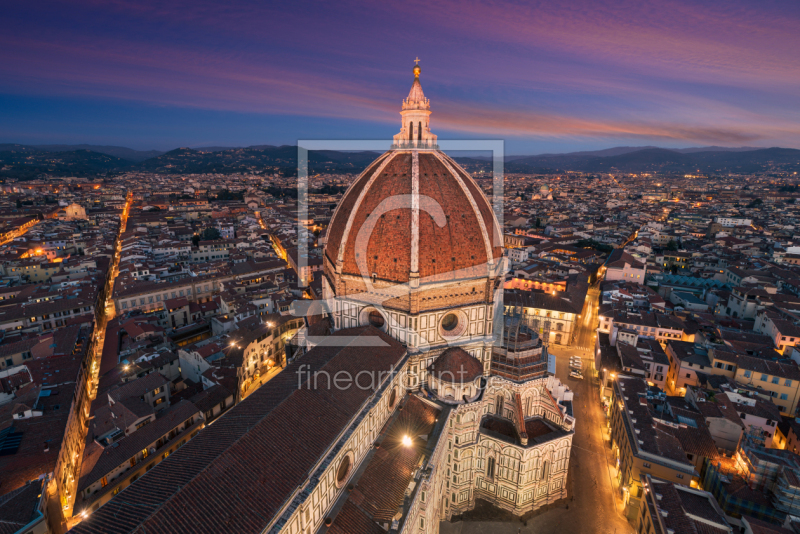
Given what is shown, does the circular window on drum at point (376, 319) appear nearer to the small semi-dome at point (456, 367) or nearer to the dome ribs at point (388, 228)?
the dome ribs at point (388, 228)

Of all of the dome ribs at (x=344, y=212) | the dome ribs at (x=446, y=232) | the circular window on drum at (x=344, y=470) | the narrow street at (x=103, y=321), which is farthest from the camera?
the narrow street at (x=103, y=321)

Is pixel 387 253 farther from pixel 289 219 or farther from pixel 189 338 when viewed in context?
pixel 289 219

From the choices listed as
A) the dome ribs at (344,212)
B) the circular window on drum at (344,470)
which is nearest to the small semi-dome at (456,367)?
the circular window on drum at (344,470)

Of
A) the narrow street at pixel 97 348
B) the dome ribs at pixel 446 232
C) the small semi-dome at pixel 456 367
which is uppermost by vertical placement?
the dome ribs at pixel 446 232

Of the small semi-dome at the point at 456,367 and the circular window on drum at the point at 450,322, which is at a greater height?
the circular window on drum at the point at 450,322

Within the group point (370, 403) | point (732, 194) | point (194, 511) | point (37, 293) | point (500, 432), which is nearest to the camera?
point (194, 511)

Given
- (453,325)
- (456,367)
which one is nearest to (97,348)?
(453,325)

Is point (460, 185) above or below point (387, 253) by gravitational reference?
above

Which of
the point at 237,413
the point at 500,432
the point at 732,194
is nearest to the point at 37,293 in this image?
the point at 237,413
